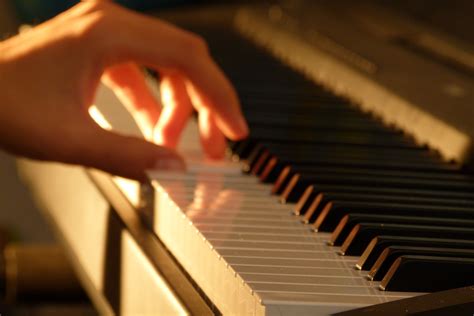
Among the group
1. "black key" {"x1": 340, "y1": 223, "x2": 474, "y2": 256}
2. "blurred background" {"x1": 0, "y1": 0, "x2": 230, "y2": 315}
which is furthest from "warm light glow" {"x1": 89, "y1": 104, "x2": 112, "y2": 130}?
"black key" {"x1": 340, "y1": 223, "x2": 474, "y2": 256}

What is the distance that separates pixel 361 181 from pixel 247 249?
313 mm

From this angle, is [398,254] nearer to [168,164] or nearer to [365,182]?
[365,182]

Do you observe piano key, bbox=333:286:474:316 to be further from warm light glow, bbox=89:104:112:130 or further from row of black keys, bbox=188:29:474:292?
warm light glow, bbox=89:104:112:130

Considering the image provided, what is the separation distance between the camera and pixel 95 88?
151cm

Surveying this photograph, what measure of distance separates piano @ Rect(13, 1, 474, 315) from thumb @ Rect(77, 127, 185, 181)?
0.02 meters

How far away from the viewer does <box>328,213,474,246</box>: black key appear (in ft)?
3.74

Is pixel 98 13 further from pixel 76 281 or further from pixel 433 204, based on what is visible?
pixel 76 281

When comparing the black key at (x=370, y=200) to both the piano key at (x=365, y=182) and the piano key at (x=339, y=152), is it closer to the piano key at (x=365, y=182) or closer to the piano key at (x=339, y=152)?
the piano key at (x=365, y=182)

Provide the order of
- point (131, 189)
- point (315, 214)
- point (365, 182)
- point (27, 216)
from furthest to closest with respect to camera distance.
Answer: point (27, 216), point (131, 189), point (365, 182), point (315, 214)

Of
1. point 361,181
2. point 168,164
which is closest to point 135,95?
point 168,164

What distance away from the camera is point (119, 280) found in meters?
1.39

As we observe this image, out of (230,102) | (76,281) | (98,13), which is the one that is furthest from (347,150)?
(76,281)

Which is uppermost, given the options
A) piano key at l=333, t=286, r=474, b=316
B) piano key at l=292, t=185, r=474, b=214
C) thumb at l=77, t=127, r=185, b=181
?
piano key at l=333, t=286, r=474, b=316

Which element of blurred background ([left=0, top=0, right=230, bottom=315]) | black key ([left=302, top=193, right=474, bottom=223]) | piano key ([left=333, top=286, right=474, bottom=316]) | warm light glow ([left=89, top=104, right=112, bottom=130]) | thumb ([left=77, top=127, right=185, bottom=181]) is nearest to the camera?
piano key ([left=333, top=286, right=474, bottom=316])
